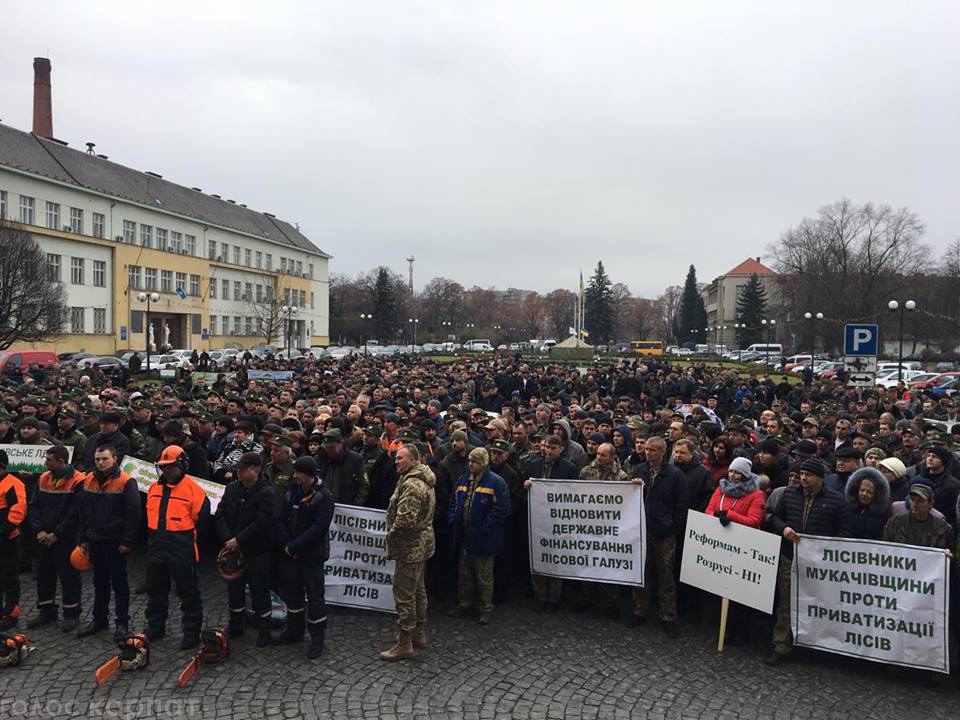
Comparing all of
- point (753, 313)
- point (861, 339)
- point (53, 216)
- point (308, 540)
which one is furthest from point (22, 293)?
point (753, 313)

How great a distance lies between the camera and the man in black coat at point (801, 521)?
602 cm

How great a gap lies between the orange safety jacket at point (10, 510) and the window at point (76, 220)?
186 ft

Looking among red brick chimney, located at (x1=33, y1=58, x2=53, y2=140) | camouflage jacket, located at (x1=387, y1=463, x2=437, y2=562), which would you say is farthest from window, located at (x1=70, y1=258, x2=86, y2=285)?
camouflage jacket, located at (x1=387, y1=463, x2=437, y2=562)

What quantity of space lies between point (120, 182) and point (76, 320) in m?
15.7

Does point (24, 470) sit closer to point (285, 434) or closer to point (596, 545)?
point (285, 434)

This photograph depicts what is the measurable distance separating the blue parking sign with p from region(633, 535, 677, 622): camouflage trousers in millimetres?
9203

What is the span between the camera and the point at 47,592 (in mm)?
6719

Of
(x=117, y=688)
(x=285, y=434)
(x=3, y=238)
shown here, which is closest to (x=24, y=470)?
(x=285, y=434)

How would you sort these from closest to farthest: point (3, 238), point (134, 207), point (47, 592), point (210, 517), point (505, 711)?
1. point (505, 711)
2. point (47, 592)
3. point (210, 517)
4. point (3, 238)
5. point (134, 207)

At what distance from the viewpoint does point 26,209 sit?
165 ft

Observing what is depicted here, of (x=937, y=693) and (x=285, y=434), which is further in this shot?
(x=285, y=434)

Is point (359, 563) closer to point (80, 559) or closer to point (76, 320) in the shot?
point (80, 559)

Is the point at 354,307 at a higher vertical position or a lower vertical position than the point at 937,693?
higher

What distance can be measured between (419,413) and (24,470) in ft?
19.0
